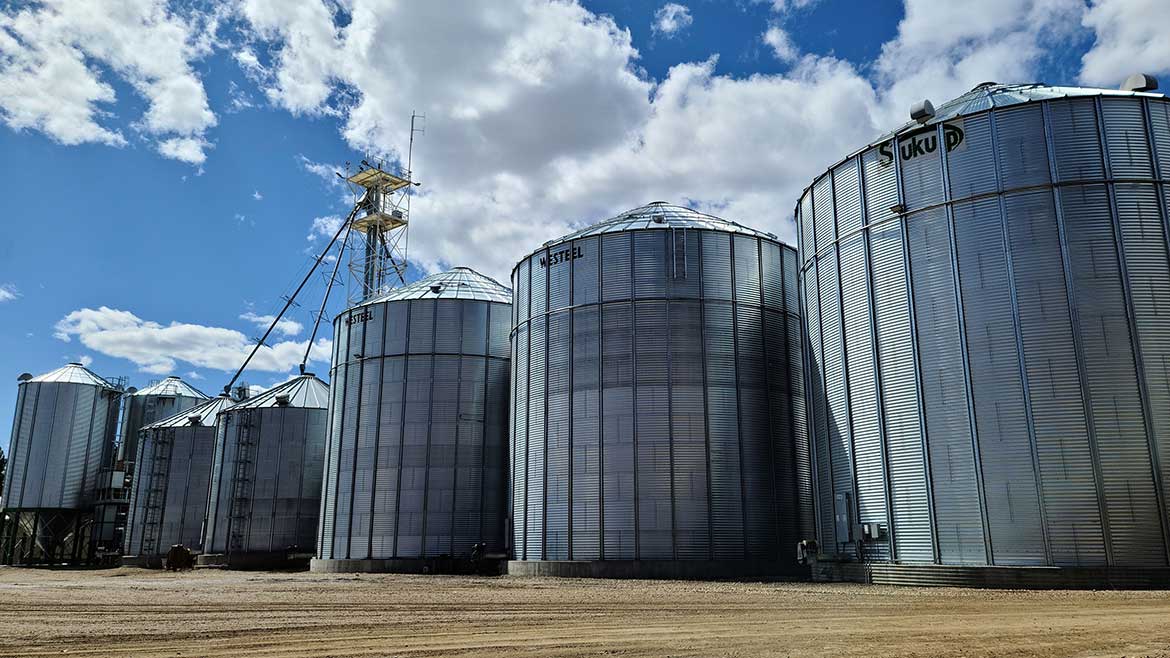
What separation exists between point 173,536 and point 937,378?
1972 inches

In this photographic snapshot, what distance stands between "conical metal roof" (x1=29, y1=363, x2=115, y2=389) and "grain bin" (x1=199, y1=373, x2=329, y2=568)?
22.0 metres

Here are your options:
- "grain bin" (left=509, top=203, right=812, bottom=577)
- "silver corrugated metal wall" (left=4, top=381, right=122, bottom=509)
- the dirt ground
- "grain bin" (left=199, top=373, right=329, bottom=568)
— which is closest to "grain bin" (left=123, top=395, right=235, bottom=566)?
"grain bin" (left=199, top=373, right=329, bottom=568)

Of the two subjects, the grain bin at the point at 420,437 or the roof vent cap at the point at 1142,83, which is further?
the grain bin at the point at 420,437

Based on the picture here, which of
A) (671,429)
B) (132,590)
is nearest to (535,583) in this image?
(671,429)

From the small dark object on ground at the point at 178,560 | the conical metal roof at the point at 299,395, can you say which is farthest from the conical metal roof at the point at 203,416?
the small dark object on ground at the point at 178,560

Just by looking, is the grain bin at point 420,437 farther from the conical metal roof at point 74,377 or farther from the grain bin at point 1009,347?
the conical metal roof at point 74,377

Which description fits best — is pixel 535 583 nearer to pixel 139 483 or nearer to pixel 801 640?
pixel 801 640

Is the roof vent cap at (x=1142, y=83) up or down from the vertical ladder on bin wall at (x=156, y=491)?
up

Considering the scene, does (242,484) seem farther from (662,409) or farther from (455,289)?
(662,409)

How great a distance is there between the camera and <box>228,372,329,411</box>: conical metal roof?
173 ft

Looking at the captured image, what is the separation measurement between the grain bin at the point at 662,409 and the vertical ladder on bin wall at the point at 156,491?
1311 inches

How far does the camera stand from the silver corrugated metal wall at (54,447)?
64.3 m

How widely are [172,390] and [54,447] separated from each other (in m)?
10.5

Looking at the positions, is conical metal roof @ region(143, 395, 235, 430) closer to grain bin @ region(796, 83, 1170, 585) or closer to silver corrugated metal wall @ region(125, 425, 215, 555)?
silver corrugated metal wall @ region(125, 425, 215, 555)
